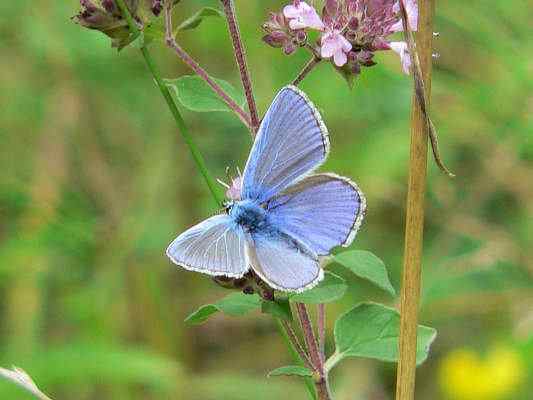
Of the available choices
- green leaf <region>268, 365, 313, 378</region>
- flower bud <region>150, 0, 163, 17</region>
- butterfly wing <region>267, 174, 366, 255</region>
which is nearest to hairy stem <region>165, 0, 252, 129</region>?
flower bud <region>150, 0, 163, 17</region>

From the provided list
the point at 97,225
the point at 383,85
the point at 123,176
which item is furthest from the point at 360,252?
the point at 123,176

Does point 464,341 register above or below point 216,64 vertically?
below

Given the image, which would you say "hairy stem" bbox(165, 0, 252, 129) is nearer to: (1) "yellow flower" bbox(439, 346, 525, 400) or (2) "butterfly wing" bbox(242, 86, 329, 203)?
(2) "butterfly wing" bbox(242, 86, 329, 203)

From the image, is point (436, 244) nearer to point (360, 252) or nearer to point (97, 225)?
point (97, 225)

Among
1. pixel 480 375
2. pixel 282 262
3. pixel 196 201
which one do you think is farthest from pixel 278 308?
pixel 196 201

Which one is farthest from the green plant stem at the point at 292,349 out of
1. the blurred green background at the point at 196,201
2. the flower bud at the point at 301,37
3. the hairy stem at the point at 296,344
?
the blurred green background at the point at 196,201
